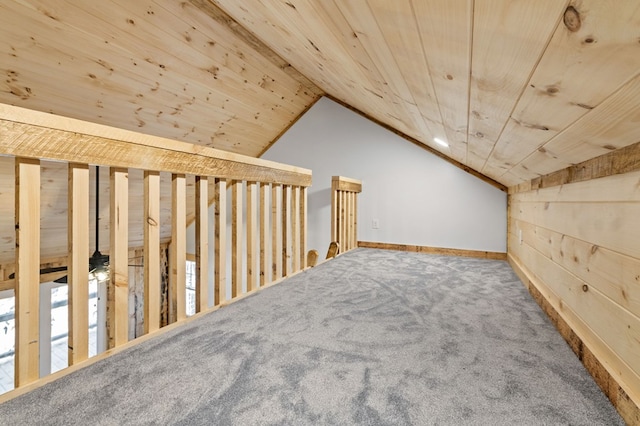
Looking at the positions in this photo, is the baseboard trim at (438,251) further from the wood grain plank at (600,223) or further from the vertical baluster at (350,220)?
the wood grain plank at (600,223)

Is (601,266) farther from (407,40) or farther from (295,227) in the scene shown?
(295,227)

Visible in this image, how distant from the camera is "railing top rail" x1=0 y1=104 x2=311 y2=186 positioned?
0.78 m

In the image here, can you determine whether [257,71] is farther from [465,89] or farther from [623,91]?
[623,91]

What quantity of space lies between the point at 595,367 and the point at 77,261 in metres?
1.60

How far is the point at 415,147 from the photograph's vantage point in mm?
3377

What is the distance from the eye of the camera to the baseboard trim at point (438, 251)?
3.07m

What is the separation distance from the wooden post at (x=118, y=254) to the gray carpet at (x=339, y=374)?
104mm

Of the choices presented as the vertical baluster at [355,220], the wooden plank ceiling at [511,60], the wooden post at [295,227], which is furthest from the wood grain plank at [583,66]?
the vertical baluster at [355,220]

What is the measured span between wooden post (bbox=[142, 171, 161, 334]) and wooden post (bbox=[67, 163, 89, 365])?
7.9 inches

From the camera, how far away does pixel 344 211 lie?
3277 millimetres

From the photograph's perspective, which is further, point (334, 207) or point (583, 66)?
point (334, 207)

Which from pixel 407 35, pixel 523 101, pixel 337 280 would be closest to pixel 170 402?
pixel 407 35

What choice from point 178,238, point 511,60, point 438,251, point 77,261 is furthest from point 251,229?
point 438,251

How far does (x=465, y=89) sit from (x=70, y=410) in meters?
1.38
